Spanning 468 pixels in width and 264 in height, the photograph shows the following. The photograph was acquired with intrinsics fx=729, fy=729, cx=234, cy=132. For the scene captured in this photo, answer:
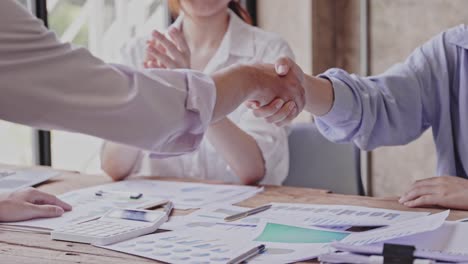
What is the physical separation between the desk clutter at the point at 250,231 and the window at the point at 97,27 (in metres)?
1.63

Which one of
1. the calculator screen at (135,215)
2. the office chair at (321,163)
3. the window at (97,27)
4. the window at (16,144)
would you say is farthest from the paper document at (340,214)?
the window at (97,27)

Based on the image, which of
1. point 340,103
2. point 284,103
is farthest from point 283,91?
point 340,103

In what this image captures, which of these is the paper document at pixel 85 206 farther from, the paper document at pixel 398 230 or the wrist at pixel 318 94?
the paper document at pixel 398 230

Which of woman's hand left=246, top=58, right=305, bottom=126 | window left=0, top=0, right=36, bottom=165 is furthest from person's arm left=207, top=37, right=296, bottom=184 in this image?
window left=0, top=0, right=36, bottom=165

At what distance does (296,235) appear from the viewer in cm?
126

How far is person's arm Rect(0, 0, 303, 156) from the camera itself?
40.9 inches

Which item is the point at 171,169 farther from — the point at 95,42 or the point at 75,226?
the point at 95,42

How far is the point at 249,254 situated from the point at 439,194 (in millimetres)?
511

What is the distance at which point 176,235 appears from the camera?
51.1 inches

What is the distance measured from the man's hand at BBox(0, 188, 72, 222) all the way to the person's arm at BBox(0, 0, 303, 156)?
0.35 metres

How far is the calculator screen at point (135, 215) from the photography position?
54.7 inches

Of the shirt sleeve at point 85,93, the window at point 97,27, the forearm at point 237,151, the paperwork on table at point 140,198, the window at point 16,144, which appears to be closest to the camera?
the shirt sleeve at point 85,93

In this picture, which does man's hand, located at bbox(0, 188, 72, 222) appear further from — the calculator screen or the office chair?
the office chair

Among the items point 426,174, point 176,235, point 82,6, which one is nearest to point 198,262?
point 176,235
